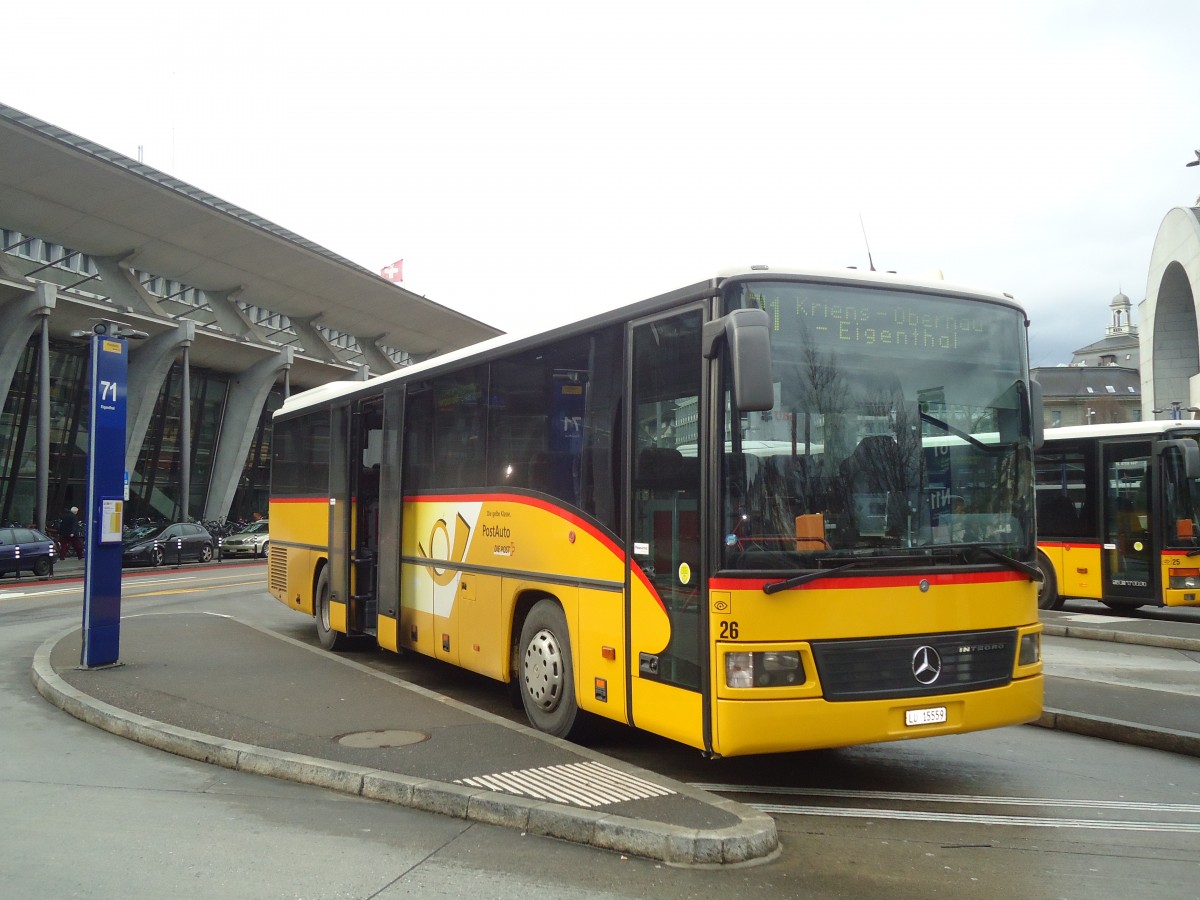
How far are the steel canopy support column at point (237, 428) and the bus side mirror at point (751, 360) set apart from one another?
170 ft

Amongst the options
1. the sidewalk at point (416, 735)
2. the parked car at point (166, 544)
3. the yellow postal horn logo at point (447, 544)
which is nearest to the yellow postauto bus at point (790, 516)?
the sidewalk at point (416, 735)

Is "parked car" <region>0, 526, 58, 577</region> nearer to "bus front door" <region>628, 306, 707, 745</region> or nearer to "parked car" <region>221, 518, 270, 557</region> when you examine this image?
"parked car" <region>221, 518, 270, 557</region>

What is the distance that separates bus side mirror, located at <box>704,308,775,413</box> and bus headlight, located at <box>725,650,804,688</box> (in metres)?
1.42

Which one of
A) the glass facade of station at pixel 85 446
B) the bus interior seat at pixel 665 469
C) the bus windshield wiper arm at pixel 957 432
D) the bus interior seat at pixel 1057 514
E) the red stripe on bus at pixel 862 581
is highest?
the glass facade of station at pixel 85 446

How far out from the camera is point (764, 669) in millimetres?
5980

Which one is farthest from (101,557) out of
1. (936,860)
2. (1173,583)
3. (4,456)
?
(4,456)

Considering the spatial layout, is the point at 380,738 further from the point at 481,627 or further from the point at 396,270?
the point at 396,270

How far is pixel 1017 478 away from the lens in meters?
6.76

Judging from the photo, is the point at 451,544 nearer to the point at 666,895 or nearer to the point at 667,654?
the point at 667,654

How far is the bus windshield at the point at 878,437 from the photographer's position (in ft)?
20.0

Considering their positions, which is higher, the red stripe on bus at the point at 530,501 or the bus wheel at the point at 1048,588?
the red stripe on bus at the point at 530,501

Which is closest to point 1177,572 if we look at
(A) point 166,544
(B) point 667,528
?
(B) point 667,528

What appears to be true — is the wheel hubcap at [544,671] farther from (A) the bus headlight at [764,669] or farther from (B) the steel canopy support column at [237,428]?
(B) the steel canopy support column at [237,428]

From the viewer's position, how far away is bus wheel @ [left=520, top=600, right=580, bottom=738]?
774 centimetres
